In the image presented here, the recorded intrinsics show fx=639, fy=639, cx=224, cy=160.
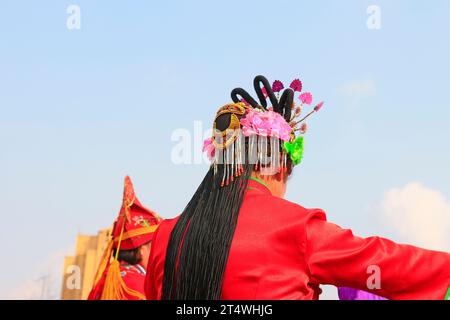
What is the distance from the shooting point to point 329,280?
7.06 ft

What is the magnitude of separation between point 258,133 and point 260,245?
0.49m

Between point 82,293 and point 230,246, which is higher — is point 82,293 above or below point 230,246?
below

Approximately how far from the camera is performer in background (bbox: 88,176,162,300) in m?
5.64

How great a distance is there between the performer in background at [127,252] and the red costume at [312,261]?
3587mm

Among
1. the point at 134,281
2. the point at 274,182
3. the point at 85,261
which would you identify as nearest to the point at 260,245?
the point at 274,182

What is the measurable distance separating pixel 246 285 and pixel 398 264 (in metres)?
0.51

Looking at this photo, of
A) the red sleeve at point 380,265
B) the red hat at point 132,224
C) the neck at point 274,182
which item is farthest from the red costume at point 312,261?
the red hat at point 132,224

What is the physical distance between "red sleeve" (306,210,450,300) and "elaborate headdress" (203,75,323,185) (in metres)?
0.45

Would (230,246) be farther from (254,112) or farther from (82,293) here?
(82,293)

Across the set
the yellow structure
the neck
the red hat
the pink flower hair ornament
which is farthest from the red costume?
the yellow structure

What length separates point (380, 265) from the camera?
2.10 m

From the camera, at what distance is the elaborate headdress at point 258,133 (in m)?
2.47

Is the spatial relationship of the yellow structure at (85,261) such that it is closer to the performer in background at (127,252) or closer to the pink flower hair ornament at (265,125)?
the performer in background at (127,252)
